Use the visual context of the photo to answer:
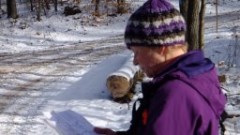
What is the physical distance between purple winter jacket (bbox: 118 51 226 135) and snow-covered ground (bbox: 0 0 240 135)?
232cm

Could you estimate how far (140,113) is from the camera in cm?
221

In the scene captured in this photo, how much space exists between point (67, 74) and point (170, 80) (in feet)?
36.6

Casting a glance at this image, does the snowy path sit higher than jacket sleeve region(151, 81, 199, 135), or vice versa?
jacket sleeve region(151, 81, 199, 135)

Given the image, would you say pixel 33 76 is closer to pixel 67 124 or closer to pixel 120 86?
pixel 120 86

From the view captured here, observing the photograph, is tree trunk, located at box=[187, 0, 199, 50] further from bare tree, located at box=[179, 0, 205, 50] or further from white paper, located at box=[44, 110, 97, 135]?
white paper, located at box=[44, 110, 97, 135]

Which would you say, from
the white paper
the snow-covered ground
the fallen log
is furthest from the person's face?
the fallen log

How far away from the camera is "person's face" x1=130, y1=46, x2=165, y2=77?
7.18 ft

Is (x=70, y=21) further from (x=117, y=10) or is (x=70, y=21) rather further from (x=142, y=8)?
(x=142, y=8)

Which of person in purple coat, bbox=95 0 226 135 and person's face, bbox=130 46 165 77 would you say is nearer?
person in purple coat, bbox=95 0 226 135

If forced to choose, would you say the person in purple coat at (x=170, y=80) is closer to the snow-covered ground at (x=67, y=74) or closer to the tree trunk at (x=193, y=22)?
the snow-covered ground at (x=67, y=74)

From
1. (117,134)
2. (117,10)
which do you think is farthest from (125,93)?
(117,10)

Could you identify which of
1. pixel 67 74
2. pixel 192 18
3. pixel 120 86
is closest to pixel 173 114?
pixel 120 86

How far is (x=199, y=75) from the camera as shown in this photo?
2102 millimetres

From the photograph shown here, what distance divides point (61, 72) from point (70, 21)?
49.1 ft
